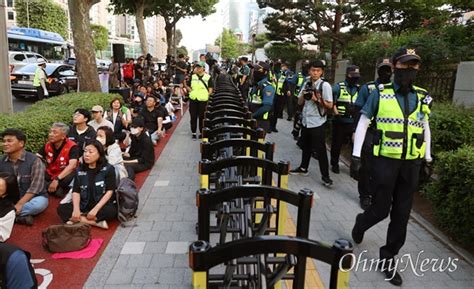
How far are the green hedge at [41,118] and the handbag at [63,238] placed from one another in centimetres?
231

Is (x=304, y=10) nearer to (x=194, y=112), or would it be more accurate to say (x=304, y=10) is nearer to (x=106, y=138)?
(x=194, y=112)

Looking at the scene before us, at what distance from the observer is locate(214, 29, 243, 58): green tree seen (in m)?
75.2

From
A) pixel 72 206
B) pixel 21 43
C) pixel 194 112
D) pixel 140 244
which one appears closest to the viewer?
pixel 140 244

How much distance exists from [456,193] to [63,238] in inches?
153

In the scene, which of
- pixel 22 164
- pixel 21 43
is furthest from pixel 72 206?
pixel 21 43

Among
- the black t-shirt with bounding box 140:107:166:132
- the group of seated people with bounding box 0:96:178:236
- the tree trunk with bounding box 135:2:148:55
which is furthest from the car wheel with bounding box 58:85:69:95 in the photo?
the group of seated people with bounding box 0:96:178:236

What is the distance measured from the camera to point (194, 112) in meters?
9.42

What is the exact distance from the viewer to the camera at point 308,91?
5.93m

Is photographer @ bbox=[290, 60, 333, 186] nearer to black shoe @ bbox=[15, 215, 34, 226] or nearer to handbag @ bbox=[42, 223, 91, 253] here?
handbag @ bbox=[42, 223, 91, 253]

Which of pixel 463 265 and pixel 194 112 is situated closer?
pixel 463 265

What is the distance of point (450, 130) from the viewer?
5.15m

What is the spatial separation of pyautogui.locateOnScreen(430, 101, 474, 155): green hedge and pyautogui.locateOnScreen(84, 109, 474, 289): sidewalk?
3.61 ft

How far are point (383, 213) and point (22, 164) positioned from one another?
388 cm
